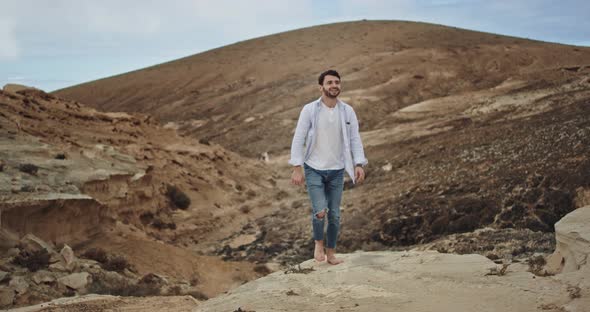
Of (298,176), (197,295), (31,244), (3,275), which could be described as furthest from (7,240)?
(298,176)

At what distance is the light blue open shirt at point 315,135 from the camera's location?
17.2 ft

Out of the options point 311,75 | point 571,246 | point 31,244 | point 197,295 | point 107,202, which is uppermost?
point 311,75

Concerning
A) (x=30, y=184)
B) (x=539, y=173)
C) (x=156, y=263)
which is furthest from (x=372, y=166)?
(x=30, y=184)

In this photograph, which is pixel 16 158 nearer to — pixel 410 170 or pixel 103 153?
pixel 103 153

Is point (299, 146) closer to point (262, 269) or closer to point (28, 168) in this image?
point (262, 269)

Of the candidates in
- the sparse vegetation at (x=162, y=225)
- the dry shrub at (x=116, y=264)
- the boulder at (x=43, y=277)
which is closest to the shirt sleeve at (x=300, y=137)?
the boulder at (x=43, y=277)

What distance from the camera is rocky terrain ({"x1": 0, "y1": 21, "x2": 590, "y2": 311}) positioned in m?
9.94

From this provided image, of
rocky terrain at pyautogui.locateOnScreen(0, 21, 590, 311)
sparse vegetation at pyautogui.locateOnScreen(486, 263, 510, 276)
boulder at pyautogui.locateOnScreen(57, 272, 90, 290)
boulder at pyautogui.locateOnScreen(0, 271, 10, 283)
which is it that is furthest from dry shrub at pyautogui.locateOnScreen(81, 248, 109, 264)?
sparse vegetation at pyautogui.locateOnScreen(486, 263, 510, 276)

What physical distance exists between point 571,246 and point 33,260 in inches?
272

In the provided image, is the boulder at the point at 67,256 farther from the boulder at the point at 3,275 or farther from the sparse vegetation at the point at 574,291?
the sparse vegetation at the point at 574,291

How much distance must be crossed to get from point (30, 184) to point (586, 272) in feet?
30.2

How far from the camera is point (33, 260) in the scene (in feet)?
26.5

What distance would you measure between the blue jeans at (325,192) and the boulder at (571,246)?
1905 millimetres

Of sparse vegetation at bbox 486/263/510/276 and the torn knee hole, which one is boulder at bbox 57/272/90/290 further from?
sparse vegetation at bbox 486/263/510/276
